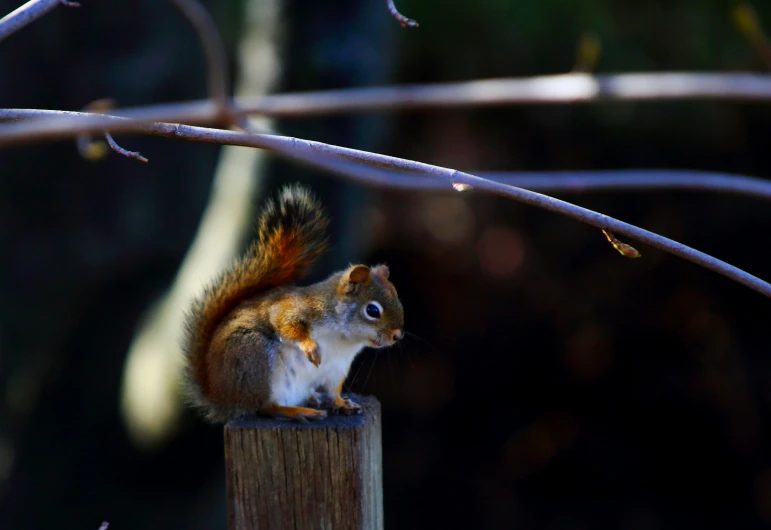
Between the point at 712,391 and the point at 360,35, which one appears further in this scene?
the point at 712,391

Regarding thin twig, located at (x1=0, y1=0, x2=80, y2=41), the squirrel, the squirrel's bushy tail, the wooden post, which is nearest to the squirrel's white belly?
the squirrel

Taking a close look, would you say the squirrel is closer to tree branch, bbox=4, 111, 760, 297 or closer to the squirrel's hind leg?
the squirrel's hind leg

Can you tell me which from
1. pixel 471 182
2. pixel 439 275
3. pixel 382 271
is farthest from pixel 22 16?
pixel 439 275

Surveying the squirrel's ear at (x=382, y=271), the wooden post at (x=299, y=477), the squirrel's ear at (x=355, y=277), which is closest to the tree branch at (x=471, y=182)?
the wooden post at (x=299, y=477)

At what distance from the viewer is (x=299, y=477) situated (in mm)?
1298

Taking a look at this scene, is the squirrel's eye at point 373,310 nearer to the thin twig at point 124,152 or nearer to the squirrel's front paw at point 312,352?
the squirrel's front paw at point 312,352

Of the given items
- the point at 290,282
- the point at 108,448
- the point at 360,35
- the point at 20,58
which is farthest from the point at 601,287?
the point at 290,282

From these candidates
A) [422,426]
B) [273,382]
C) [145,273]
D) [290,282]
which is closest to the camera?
[273,382]

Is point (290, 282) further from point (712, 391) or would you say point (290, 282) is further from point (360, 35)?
point (712, 391)

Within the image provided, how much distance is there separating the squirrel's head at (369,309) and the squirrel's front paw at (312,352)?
0.54 ft

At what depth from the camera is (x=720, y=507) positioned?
5.11 m

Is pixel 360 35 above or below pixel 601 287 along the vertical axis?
above

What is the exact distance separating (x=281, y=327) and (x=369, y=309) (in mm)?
231

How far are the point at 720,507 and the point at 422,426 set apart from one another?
1.65 meters
